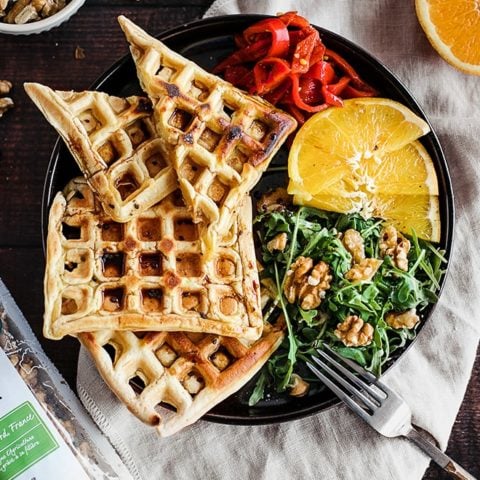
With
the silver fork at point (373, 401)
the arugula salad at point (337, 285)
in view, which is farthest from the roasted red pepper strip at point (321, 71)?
the silver fork at point (373, 401)

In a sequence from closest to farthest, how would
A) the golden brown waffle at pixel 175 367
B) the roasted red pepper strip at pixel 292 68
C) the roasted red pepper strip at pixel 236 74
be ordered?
the golden brown waffle at pixel 175 367 → the roasted red pepper strip at pixel 292 68 → the roasted red pepper strip at pixel 236 74

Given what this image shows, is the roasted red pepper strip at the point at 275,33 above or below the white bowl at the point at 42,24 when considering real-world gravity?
above

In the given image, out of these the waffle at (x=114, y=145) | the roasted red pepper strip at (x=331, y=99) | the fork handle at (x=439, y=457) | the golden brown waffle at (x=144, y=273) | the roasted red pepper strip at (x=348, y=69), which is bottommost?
the fork handle at (x=439, y=457)

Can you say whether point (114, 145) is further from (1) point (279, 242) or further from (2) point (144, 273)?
(1) point (279, 242)

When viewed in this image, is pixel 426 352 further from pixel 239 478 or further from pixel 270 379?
pixel 239 478

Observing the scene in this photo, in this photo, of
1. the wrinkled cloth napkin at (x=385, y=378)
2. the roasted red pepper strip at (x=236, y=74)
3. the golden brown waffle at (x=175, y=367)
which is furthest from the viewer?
the wrinkled cloth napkin at (x=385, y=378)

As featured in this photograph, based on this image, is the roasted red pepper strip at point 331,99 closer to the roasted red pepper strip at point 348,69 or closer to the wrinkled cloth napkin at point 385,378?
the roasted red pepper strip at point 348,69

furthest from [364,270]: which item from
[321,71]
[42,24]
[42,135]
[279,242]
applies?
[42,24]
